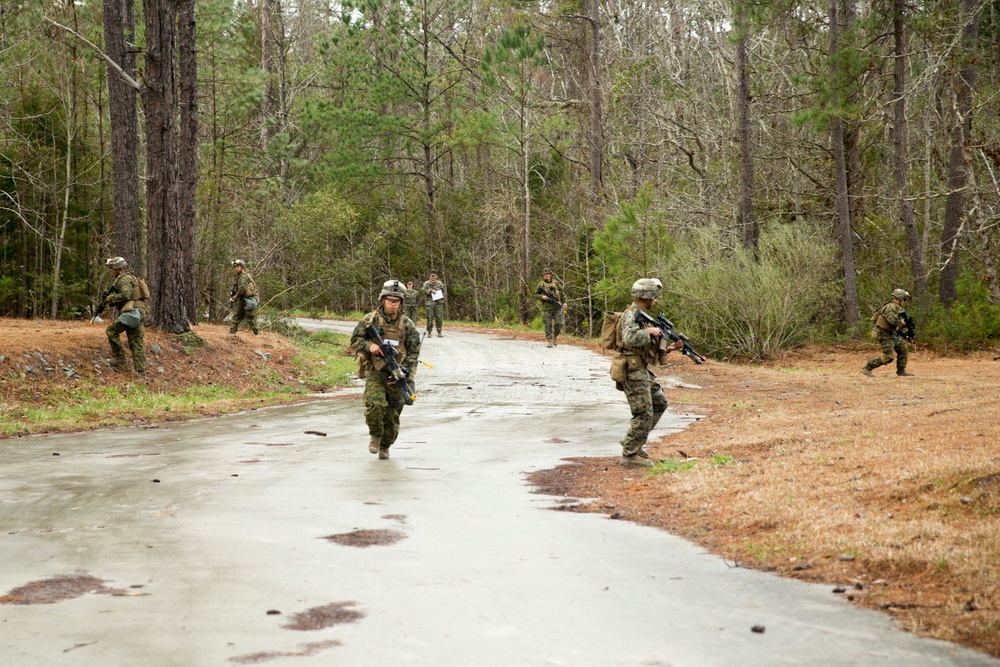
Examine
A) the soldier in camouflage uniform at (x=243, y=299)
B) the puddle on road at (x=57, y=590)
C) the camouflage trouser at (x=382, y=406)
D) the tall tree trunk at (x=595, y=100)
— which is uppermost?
the tall tree trunk at (x=595, y=100)

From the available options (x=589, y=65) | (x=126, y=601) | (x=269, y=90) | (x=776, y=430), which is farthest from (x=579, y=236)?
(x=126, y=601)

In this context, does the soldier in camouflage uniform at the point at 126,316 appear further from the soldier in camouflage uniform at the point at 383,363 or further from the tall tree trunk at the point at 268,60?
the tall tree trunk at the point at 268,60

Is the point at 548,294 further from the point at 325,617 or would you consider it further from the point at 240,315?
the point at 325,617

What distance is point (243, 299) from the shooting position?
25172 mm

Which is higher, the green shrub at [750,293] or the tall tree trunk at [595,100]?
the tall tree trunk at [595,100]

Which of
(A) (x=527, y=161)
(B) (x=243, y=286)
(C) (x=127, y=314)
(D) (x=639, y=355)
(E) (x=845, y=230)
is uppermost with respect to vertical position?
(A) (x=527, y=161)

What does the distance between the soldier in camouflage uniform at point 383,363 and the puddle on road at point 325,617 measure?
614cm

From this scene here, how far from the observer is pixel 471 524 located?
8688mm

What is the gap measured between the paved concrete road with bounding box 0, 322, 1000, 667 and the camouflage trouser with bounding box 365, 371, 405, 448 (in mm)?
447

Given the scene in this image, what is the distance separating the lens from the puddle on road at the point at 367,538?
7918 mm

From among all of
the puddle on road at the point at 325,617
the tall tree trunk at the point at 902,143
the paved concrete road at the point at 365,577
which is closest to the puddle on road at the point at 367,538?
the paved concrete road at the point at 365,577

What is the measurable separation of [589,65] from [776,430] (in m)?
29.2

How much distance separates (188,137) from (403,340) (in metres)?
16.2

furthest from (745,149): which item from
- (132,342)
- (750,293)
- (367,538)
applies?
(367,538)
